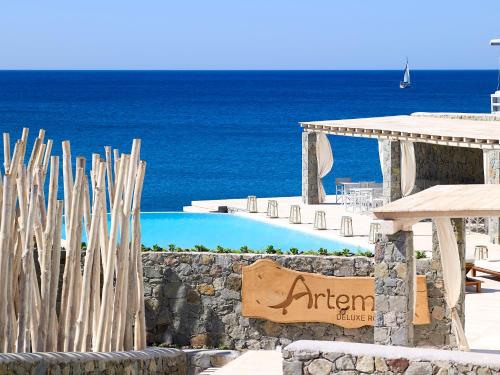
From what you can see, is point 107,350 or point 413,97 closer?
point 107,350

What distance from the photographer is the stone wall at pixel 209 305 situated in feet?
53.7

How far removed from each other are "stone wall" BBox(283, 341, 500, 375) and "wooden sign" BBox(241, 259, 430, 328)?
154 inches

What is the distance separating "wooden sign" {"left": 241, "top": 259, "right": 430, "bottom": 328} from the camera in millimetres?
16000

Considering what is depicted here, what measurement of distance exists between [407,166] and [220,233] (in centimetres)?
459

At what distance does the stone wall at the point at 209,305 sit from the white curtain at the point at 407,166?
38.8ft

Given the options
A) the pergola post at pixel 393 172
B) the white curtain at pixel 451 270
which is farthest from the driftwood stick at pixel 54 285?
the pergola post at pixel 393 172

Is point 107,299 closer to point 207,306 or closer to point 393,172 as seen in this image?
point 207,306

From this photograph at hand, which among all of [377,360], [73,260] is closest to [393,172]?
[73,260]

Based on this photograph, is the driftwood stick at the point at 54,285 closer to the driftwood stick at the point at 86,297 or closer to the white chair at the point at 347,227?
the driftwood stick at the point at 86,297

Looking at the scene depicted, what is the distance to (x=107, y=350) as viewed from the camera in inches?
561

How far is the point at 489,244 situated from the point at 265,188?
3302 cm

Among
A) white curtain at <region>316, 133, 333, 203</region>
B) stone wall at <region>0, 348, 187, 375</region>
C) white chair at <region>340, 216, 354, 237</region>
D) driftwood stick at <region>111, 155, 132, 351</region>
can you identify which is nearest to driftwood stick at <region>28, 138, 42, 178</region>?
driftwood stick at <region>111, 155, 132, 351</region>

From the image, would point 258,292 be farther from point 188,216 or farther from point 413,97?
point 413,97

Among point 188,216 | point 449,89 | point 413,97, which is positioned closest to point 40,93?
point 413,97
